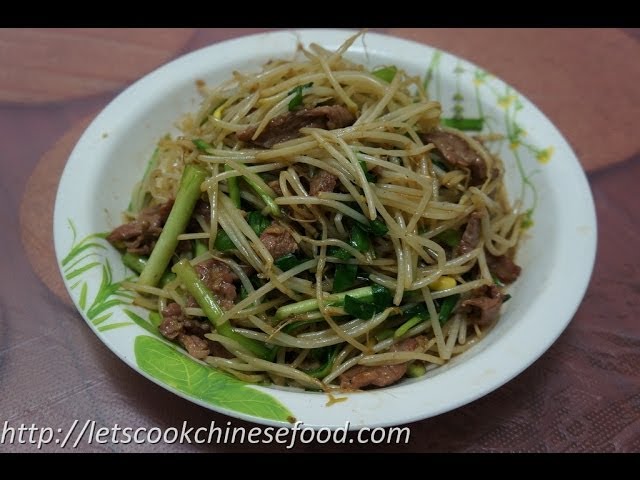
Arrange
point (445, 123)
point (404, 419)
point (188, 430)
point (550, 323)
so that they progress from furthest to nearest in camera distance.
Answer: point (445, 123), point (188, 430), point (550, 323), point (404, 419)

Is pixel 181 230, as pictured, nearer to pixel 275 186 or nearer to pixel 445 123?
pixel 275 186

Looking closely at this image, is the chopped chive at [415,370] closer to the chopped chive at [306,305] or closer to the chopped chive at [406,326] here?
the chopped chive at [406,326]

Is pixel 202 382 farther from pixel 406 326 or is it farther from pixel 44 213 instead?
pixel 44 213

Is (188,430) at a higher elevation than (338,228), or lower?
lower

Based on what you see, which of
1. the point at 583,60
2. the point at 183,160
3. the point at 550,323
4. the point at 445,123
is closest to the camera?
the point at 550,323

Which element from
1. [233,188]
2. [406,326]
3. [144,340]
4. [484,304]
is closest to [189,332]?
[144,340]

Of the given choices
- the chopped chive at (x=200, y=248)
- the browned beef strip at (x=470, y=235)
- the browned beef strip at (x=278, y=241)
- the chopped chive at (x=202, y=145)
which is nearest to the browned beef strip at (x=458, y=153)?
the browned beef strip at (x=470, y=235)

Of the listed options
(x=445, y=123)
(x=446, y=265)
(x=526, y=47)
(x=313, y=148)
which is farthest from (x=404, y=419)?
(x=526, y=47)
